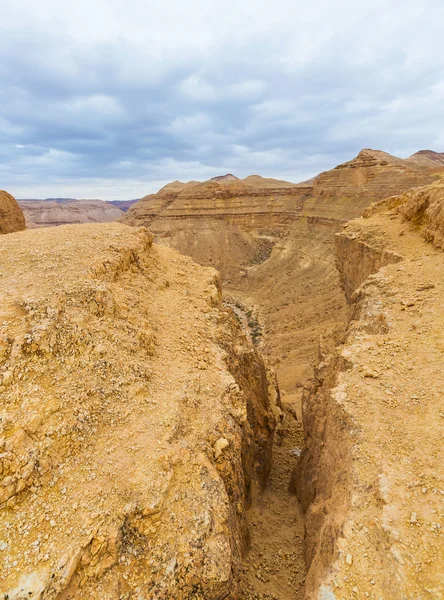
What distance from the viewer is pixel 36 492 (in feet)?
18.8

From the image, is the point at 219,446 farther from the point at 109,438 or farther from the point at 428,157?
the point at 428,157

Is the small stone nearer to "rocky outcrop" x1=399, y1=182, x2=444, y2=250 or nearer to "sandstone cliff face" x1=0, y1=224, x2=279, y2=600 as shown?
"sandstone cliff face" x1=0, y1=224, x2=279, y2=600

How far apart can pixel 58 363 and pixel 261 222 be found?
59.3m

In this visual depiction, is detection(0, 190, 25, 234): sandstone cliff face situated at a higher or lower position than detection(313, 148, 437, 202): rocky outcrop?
lower

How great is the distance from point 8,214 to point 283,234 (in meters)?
41.7

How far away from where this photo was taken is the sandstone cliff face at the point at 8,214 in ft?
87.7

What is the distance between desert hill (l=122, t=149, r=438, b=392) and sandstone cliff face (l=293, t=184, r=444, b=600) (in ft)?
37.6

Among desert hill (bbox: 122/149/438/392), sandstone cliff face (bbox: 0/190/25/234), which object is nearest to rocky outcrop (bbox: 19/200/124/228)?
desert hill (bbox: 122/149/438/392)

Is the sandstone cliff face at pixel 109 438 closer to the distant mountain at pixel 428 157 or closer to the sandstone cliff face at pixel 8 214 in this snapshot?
the sandstone cliff face at pixel 8 214

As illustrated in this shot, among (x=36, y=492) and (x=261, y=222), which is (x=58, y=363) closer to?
(x=36, y=492)

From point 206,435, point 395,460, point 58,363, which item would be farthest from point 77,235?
point 395,460

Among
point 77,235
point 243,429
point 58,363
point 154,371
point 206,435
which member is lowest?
point 243,429

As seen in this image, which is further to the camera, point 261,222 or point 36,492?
point 261,222

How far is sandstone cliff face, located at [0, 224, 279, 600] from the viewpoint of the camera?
5.36 m
